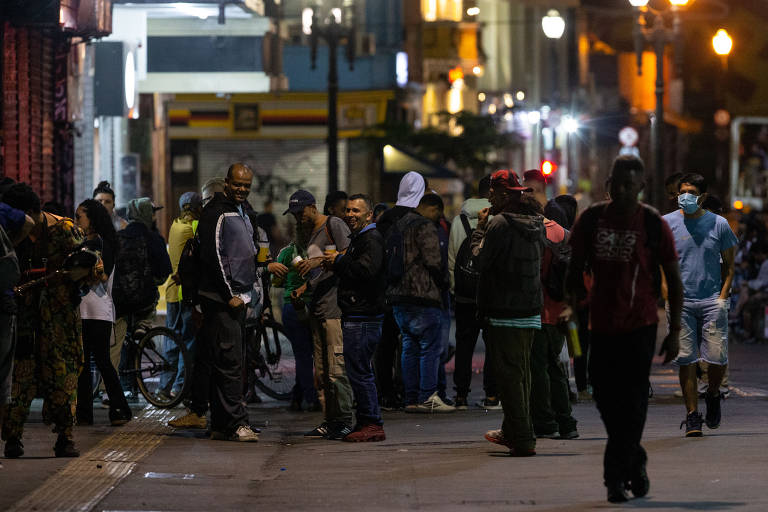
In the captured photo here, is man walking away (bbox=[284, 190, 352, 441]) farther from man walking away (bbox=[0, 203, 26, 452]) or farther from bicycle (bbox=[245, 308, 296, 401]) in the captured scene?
man walking away (bbox=[0, 203, 26, 452])

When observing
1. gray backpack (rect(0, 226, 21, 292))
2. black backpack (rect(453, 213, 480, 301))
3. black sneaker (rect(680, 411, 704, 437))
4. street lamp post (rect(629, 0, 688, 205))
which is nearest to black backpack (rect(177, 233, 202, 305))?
gray backpack (rect(0, 226, 21, 292))

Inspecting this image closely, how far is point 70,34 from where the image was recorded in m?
21.6

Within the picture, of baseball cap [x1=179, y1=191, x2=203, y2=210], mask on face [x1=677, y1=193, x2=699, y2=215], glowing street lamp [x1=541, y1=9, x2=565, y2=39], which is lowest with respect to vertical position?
mask on face [x1=677, y1=193, x2=699, y2=215]

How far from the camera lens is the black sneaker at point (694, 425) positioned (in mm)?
11914

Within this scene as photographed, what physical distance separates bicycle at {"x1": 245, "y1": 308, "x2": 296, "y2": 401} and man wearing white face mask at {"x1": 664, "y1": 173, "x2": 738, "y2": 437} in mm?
3935

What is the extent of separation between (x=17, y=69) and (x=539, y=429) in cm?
1097

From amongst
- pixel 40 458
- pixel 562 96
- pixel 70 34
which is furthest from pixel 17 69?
pixel 562 96

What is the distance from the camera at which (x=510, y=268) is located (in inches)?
432

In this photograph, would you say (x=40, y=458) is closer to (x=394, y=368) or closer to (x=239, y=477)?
(x=239, y=477)

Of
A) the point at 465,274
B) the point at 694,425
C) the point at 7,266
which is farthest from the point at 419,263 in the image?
the point at 7,266

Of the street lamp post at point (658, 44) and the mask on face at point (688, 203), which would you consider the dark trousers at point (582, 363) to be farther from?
the street lamp post at point (658, 44)

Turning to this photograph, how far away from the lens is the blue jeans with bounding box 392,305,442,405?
1420 cm

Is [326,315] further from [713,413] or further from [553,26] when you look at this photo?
[553,26]

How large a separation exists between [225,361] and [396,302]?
7.53 feet
